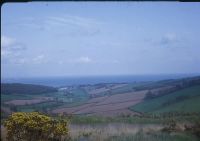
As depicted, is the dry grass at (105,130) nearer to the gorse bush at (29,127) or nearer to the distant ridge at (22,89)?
the gorse bush at (29,127)

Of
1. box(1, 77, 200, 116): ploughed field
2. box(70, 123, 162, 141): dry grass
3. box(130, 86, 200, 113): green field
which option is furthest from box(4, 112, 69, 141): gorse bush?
box(130, 86, 200, 113): green field

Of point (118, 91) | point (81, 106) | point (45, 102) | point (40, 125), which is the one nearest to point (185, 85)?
point (118, 91)

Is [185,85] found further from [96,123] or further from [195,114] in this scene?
[96,123]

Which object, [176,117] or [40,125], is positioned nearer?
[40,125]

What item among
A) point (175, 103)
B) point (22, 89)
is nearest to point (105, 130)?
point (22, 89)

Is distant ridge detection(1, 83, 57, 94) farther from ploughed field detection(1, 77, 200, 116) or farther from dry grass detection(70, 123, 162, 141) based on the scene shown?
dry grass detection(70, 123, 162, 141)

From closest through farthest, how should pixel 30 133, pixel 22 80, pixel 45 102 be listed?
1. pixel 30 133
2. pixel 45 102
3. pixel 22 80
